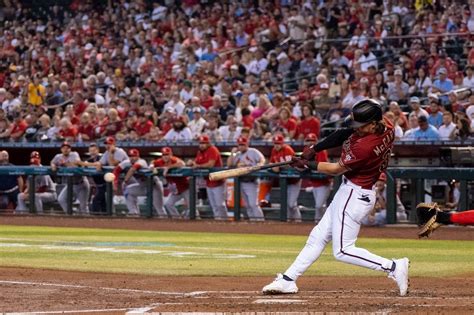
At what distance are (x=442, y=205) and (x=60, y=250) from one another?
23.7 ft

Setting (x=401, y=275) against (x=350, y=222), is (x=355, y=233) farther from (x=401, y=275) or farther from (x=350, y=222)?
(x=401, y=275)

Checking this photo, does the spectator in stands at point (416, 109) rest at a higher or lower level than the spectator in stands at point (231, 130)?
higher

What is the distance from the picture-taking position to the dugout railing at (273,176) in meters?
18.6

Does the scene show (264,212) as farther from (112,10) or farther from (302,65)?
(112,10)

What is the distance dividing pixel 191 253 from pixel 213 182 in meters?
7.11

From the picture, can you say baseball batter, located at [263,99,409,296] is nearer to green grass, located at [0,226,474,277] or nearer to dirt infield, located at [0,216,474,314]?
dirt infield, located at [0,216,474,314]

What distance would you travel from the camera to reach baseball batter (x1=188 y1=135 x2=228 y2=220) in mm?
21359

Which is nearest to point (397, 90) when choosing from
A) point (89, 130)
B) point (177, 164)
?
point (177, 164)

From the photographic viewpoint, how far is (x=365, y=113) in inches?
356

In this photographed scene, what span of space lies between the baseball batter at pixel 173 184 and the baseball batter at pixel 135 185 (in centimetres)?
22

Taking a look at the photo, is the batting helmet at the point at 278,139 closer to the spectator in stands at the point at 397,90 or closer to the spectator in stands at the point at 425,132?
the spectator in stands at the point at 425,132

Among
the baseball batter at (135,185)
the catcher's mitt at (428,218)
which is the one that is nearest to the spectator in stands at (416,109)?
the baseball batter at (135,185)

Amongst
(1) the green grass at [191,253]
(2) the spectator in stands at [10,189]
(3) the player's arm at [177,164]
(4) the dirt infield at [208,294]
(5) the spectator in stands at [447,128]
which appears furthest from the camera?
(2) the spectator in stands at [10,189]

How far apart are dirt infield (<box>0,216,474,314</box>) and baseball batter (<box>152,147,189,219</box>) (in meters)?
10.1
